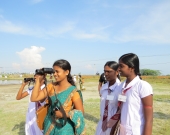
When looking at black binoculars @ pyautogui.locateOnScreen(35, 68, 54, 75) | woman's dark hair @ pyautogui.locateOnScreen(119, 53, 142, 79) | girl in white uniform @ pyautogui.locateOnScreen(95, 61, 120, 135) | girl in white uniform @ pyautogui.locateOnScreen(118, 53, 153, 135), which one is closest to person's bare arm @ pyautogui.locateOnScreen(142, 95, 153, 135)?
girl in white uniform @ pyautogui.locateOnScreen(118, 53, 153, 135)

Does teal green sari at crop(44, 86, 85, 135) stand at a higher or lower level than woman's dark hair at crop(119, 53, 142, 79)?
lower

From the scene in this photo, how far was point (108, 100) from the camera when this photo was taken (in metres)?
2.74

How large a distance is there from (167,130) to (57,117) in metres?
4.25

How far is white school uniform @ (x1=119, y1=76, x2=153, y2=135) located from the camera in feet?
6.60

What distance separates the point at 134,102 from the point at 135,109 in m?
0.08

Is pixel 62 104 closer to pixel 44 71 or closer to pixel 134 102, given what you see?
pixel 44 71

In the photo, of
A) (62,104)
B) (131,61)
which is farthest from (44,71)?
(131,61)

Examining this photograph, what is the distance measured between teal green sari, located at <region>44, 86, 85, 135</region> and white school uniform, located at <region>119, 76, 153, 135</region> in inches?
19.6

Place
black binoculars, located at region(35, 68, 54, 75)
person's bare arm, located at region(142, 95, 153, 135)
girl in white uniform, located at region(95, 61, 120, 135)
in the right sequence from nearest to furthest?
person's bare arm, located at region(142, 95, 153, 135) → black binoculars, located at region(35, 68, 54, 75) → girl in white uniform, located at region(95, 61, 120, 135)

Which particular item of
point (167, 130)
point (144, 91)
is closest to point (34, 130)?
point (144, 91)

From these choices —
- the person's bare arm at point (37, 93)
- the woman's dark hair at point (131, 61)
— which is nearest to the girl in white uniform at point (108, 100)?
the woman's dark hair at point (131, 61)

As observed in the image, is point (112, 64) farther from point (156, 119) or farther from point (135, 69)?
point (156, 119)

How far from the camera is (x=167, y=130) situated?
5.23 metres

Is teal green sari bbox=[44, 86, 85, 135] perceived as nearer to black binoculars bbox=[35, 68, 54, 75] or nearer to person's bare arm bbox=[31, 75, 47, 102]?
person's bare arm bbox=[31, 75, 47, 102]
